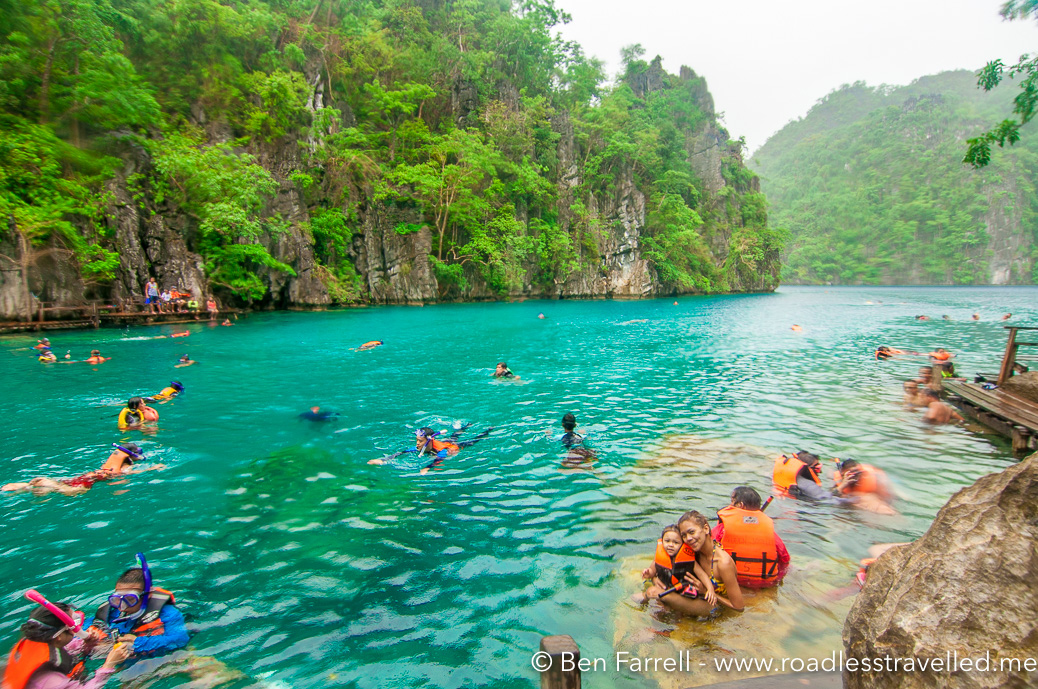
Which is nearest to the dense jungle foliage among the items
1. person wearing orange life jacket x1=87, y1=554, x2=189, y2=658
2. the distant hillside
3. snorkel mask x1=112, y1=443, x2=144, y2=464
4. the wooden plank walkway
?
snorkel mask x1=112, y1=443, x2=144, y2=464

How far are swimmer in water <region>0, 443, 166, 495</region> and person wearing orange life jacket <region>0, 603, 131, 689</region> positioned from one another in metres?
4.42

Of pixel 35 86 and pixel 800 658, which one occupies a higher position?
pixel 35 86

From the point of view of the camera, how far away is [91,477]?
7664mm

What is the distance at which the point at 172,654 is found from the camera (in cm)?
420

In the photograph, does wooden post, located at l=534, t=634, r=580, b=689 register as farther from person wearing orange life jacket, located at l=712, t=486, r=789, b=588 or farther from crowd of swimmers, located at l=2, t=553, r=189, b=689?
crowd of swimmers, located at l=2, t=553, r=189, b=689

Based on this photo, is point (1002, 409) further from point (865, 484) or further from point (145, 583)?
point (145, 583)

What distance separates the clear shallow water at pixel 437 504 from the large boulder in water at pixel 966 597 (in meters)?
1.67

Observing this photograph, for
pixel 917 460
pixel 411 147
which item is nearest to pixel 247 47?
pixel 411 147

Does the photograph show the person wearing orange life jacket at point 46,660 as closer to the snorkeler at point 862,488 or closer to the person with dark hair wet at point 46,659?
the person with dark hair wet at point 46,659

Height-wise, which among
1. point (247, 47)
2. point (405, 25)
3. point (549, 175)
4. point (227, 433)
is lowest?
point (227, 433)

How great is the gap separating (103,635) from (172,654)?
682mm

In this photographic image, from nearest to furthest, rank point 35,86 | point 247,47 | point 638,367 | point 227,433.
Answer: point 227,433 < point 638,367 < point 35,86 < point 247,47

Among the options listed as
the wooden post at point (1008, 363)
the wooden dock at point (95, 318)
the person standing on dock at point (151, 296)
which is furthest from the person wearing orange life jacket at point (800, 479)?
the person standing on dock at point (151, 296)

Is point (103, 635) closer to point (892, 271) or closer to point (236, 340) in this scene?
point (236, 340)
